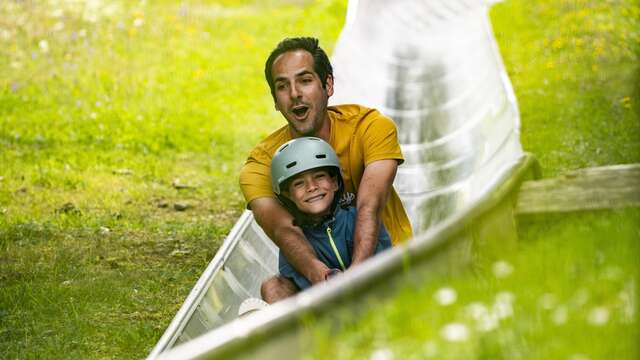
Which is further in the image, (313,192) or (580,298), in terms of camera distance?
(313,192)

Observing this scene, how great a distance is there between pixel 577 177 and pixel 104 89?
7.05m

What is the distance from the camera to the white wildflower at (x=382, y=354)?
83.1 inches

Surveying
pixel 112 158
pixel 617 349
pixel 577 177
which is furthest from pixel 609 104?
pixel 617 349

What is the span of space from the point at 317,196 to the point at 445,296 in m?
1.35

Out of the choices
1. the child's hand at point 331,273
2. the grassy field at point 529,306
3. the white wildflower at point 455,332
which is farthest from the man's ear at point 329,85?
the white wildflower at point 455,332

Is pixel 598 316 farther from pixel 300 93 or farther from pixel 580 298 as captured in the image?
pixel 300 93

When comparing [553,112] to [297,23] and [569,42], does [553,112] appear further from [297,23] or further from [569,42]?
[297,23]

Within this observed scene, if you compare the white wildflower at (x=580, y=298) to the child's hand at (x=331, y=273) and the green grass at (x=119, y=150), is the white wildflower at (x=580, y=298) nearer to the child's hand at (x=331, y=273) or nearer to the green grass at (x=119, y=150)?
the child's hand at (x=331, y=273)

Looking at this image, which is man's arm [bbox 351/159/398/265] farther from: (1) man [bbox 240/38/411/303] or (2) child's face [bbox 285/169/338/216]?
(2) child's face [bbox 285/169/338/216]

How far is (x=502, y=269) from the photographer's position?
246 cm

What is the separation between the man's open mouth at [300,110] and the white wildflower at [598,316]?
188cm

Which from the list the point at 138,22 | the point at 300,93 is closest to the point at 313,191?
the point at 300,93

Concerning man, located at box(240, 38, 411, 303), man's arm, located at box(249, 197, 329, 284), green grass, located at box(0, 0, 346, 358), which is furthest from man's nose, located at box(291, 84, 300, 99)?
green grass, located at box(0, 0, 346, 358)

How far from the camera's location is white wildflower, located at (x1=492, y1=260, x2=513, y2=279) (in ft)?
7.99
